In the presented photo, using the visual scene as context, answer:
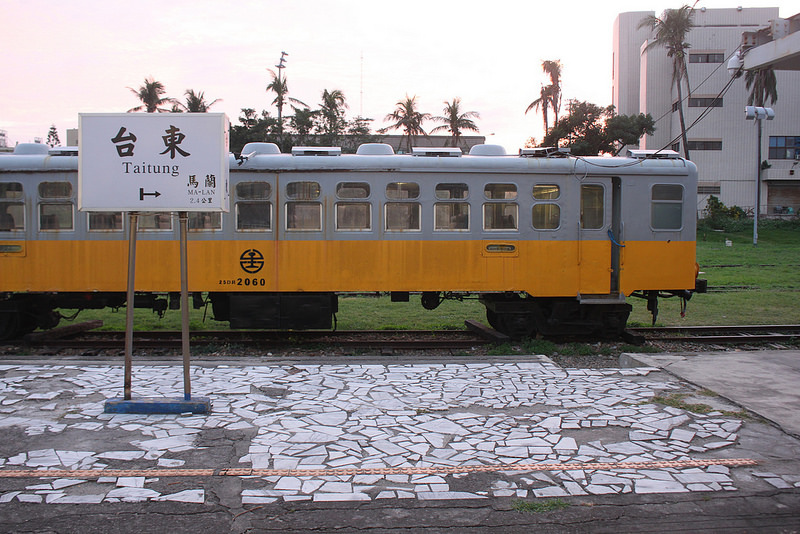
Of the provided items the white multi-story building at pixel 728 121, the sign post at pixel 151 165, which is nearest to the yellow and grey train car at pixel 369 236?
the sign post at pixel 151 165

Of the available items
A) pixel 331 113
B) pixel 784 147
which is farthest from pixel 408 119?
pixel 784 147

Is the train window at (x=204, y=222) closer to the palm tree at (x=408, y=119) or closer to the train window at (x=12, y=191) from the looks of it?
the train window at (x=12, y=191)

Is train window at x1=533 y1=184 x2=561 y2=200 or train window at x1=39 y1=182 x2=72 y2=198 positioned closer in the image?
train window at x1=39 y1=182 x2=72 y2=198

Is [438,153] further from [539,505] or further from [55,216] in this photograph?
[539,505]

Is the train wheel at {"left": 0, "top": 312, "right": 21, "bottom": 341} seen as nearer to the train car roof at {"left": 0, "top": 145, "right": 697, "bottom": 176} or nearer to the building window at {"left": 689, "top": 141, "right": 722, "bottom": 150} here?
the train car roof at {"left": 0, "top": 145, "right": 697, "bottom": 176}

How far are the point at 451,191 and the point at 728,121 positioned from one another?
38.2 metres

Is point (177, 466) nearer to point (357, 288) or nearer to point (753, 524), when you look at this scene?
point (753, 524)

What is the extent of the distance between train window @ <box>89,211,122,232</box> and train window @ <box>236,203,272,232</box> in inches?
77.1

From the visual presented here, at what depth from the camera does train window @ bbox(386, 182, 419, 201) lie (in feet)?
32.6

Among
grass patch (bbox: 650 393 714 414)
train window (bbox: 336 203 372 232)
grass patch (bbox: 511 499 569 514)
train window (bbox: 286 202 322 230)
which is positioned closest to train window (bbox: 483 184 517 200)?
train window (bbox: 336 203 372 232)

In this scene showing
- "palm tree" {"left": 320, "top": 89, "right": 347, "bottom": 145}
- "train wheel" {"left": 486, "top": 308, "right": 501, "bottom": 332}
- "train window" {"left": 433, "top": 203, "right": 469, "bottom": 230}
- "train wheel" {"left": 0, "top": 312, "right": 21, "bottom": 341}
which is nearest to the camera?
"train window" {"left": 433, "top": 203, "right": 469, "bottom": 230}

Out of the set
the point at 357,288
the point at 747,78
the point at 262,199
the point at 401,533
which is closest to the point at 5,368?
the point at 262,199

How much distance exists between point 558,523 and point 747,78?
4245 centimetres

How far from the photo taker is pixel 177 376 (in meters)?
7.38
